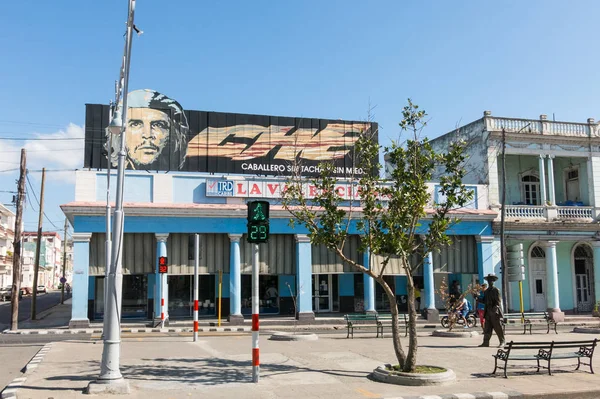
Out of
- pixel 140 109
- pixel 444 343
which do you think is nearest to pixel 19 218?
pixel 140 109

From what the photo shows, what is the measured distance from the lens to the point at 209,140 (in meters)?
27.4

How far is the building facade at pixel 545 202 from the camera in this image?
29094 mm

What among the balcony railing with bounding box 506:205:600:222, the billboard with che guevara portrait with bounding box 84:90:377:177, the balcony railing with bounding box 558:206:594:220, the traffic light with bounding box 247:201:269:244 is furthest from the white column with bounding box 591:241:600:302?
the traffic light with bounding box 247:201:269:244

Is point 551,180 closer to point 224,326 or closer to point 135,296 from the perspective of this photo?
point 224,326

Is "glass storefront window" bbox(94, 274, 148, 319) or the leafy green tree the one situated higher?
the leafy green tree

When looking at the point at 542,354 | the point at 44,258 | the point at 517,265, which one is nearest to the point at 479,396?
the point at 542,354

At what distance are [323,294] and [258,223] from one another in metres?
18.7

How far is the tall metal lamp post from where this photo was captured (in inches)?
394

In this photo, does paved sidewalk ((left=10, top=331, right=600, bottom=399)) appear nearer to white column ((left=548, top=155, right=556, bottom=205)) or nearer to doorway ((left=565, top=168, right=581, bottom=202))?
white column ((left=548, top=155, right=556, bottom=205))

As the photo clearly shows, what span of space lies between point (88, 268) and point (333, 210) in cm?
1477

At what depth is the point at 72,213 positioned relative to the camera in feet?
76.9

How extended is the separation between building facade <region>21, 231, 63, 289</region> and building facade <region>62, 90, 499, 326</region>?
60802 millimetres

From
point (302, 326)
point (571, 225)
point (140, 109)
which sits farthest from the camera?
point (571, 225)

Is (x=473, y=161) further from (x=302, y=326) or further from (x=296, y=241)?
(x=302, y=326)
